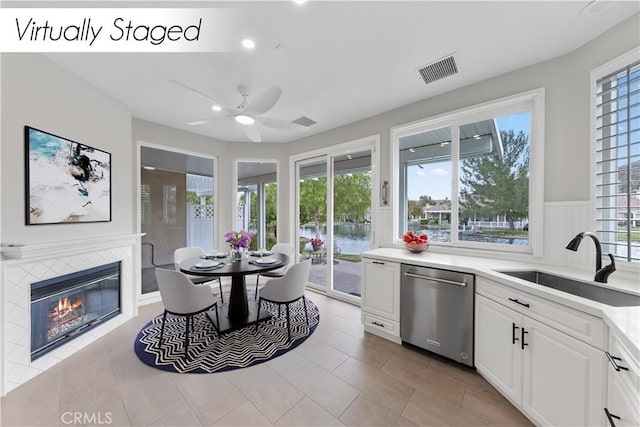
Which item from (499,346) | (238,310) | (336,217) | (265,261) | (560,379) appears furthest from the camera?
(336,217)

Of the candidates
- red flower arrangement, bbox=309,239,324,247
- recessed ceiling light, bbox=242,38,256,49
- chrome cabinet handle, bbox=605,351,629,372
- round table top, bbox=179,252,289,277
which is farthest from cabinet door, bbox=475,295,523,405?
recessed ceiling light, bbox=242,38,256,49

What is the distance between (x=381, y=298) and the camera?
2.62 metres

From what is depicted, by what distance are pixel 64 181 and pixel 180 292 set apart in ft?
5.05

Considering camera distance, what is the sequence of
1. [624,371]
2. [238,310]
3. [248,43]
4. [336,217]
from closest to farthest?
[624,371] → [248,43] → [238,310] → [336,217]

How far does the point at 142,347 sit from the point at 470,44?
13.3ft

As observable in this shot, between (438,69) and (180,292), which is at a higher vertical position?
(438,69)

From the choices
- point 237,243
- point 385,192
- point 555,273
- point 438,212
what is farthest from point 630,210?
point 237,243

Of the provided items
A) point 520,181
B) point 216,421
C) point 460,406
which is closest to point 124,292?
point 216,421

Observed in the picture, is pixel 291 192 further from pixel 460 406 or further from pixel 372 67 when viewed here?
pixel 460 406

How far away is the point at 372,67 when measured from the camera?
2.25 m

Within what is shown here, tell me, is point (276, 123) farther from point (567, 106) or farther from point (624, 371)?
point (624, 371)

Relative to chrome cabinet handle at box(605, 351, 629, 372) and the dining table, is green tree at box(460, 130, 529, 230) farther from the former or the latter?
the dining table

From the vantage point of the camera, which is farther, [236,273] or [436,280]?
[236,273]

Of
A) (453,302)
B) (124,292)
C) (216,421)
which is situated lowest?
(216,421)
